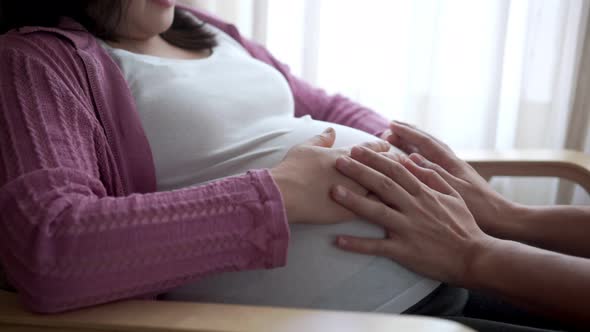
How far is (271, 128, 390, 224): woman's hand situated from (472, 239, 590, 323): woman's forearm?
0.73 feet

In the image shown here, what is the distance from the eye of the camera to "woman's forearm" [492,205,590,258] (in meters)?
0.97

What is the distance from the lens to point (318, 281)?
0.81 metres

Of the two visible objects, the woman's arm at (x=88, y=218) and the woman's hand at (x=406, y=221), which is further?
the woman's hand at (x=406, y=221)

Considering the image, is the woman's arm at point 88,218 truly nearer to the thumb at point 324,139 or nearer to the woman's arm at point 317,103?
the thumb at point 324,139

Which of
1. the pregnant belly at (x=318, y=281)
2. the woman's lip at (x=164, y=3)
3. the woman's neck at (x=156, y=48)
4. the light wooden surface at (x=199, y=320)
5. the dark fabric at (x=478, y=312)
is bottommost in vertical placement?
the dark fabric at (x=478, y=312)

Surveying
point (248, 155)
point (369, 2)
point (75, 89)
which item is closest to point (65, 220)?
point (75, 89)

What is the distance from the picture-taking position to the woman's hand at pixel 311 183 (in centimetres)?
75

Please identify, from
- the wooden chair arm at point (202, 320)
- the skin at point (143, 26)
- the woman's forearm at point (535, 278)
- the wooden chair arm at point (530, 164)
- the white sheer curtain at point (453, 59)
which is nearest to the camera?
the wooden chair arm at point (202, 320)

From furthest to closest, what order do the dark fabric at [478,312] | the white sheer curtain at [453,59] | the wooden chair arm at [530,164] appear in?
the white sheer curtain at [453,59] < the wooden chair arm at [530,164] < the dark fabric at [478,312]

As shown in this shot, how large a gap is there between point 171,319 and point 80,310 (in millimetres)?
124

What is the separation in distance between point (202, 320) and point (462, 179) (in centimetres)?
63

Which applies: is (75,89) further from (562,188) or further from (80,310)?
(562,188)

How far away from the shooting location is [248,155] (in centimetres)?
92

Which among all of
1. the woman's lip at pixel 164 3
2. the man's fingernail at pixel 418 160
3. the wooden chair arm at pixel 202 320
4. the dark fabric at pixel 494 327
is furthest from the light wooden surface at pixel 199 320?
the woman's lip at pixel 164 3
